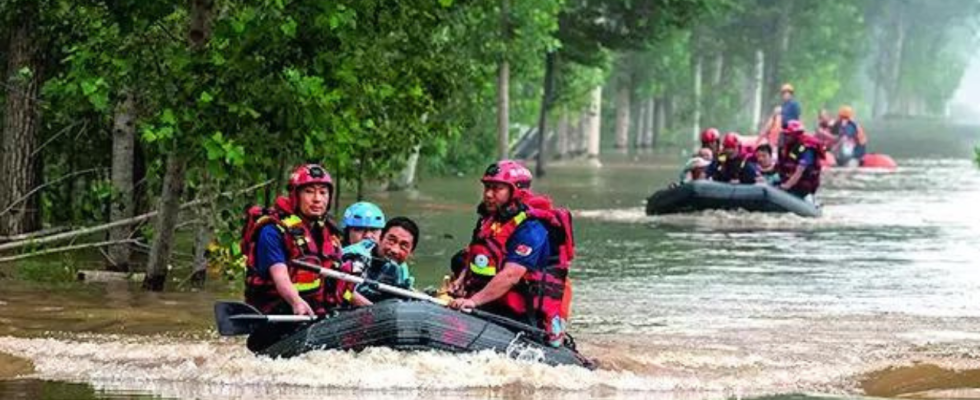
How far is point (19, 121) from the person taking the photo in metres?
21.1

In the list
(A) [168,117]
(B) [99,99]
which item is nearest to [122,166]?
(B) [99,99]

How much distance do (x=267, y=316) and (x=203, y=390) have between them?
2.04ft

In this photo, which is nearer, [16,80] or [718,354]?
[718,354]

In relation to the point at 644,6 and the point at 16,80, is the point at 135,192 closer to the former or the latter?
the point at 16,80

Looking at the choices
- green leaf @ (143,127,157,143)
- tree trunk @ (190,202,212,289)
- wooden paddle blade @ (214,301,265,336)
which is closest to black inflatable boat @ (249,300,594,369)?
wooden paddle blade @ (214,301,265,336)

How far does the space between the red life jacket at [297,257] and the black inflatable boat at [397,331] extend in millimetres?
326

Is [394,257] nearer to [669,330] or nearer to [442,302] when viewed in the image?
[442,302]

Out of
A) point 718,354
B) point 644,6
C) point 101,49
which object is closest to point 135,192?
point 101,49

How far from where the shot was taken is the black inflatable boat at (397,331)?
13305mm

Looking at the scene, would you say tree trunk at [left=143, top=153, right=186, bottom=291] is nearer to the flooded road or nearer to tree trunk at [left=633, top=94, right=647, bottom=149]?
the flooded road

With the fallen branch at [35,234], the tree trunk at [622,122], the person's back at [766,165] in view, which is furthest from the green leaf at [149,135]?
the tree trunk at [622,122]

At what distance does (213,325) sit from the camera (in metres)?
16.9

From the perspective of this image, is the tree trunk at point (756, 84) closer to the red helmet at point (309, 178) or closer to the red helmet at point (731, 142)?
the red helmet at point (731, 142)

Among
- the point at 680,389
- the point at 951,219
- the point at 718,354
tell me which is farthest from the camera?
the point at 951,219
